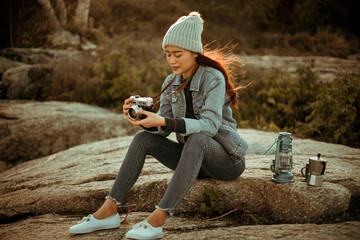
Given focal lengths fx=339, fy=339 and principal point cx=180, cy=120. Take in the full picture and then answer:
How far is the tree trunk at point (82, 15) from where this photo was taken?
11.2m

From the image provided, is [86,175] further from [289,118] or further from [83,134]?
[289,118]

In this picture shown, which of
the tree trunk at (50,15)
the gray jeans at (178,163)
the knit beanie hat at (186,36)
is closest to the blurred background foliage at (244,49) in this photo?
the tree trunk at (50,15)

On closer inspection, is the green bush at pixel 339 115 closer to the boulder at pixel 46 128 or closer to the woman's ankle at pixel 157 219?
the boulder at pixel 46 128

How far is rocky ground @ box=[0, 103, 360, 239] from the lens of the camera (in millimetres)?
2408

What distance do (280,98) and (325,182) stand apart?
4.27 meters

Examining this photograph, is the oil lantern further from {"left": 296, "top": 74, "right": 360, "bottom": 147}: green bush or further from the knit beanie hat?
{"left": 296, "top": 74, "right": 360, "bottom": 147}: green bush

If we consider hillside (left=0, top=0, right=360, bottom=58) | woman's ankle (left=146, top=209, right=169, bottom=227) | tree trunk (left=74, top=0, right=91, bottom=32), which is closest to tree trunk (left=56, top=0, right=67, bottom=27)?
hillside (left=0, top=0, right=360, bottom=58)

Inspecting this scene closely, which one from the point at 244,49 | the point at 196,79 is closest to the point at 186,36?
the point at 196,79

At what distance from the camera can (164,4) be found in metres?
15.1

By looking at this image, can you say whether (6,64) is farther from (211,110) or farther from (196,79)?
(211,110)

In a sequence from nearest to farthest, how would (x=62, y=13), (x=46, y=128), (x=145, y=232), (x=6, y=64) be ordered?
1. (x=145, y=232)
2. (x=46, y=128)
3. (x=6, y=64)
4. (x=62, y=13)

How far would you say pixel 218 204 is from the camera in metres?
2.78

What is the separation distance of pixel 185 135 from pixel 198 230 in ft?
2.29

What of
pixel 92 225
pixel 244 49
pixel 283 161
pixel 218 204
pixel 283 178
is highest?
pixel 244 49
